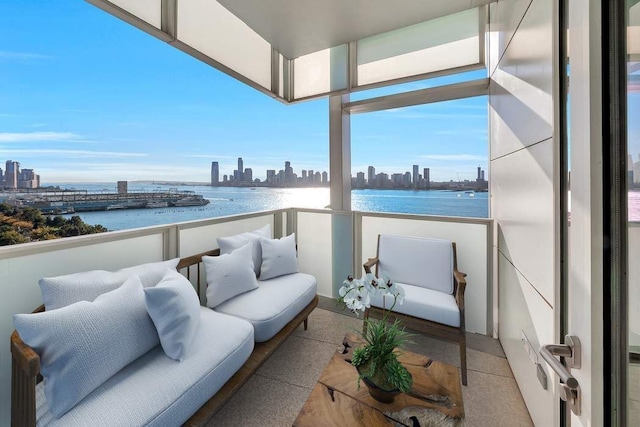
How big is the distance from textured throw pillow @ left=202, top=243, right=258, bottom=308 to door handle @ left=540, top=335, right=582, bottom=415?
2068mm

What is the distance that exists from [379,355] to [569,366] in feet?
2.63

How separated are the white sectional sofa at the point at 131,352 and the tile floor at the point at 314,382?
31 centimetres

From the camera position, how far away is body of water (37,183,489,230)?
2365mm

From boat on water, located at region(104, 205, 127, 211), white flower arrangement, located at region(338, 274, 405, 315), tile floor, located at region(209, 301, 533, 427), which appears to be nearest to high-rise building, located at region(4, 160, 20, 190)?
boat on water, located at region(104, 205, 127, 211)

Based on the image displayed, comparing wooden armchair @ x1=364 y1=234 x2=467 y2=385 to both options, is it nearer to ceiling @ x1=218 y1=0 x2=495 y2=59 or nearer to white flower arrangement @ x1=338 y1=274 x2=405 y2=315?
white flower arrangement @ x1=338 y1=274 x2=405 y2=315

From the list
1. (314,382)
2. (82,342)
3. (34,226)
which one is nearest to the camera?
(82,342)

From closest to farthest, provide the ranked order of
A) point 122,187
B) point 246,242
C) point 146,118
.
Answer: point 246,242, point 122,187, point 146,118

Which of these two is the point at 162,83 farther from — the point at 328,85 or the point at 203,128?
the point at 328,85

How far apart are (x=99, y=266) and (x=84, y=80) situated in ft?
11.7

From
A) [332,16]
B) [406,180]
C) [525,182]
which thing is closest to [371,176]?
[406,180]

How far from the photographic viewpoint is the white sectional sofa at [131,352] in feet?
3.59

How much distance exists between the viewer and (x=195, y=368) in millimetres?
1376

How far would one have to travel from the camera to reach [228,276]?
218 centimetres

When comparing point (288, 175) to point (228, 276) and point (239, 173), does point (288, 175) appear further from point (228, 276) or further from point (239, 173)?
point (228, 276)
